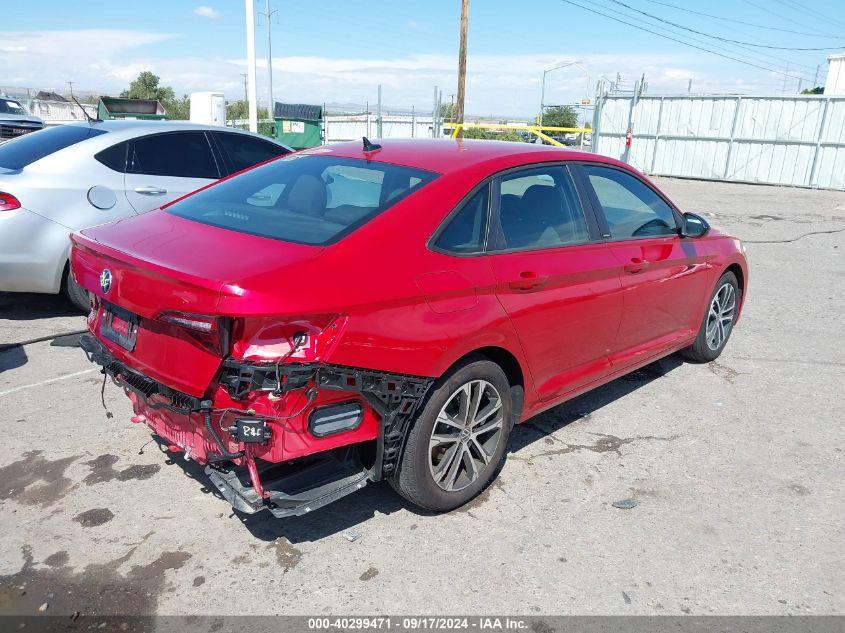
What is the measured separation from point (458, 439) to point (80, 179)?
4.40 m

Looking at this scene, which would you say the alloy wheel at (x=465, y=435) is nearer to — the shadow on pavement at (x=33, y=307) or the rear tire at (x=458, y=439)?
the rear tire at (x=458, y=439)

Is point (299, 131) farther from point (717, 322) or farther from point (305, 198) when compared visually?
point (305, 198)

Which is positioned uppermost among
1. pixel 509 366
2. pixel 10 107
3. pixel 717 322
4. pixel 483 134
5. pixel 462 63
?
pixel 462 63

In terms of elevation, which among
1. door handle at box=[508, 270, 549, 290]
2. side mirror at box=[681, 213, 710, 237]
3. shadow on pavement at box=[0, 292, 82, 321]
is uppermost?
side mirror at box=[681, 213, 710, 237]

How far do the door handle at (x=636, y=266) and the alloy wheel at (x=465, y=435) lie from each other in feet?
4.33

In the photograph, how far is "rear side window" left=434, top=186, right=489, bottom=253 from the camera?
325 centimetres

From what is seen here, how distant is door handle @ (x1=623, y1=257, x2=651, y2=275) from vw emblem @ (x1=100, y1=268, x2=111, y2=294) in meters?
2.82

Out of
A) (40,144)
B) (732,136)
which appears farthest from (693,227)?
(732,136)

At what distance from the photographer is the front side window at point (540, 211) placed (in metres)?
3.60

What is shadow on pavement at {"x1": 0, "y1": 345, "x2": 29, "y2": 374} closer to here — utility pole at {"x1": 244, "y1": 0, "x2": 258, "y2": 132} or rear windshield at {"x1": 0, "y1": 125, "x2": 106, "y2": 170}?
rear windshield at {"x1": 0, "y1": 125, "x2": 106, "y2": 170}

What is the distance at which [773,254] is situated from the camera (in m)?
10.9

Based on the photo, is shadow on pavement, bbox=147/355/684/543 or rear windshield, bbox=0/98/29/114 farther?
rear windshield, bbox=0/98/29/114

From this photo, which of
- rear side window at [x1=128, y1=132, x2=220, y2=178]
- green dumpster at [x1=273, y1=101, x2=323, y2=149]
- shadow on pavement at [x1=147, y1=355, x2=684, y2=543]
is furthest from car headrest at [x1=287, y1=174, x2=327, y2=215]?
green dumpster at [x1=273, y1=101, x2=323, y2=149]

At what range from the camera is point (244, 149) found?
23.4ft
